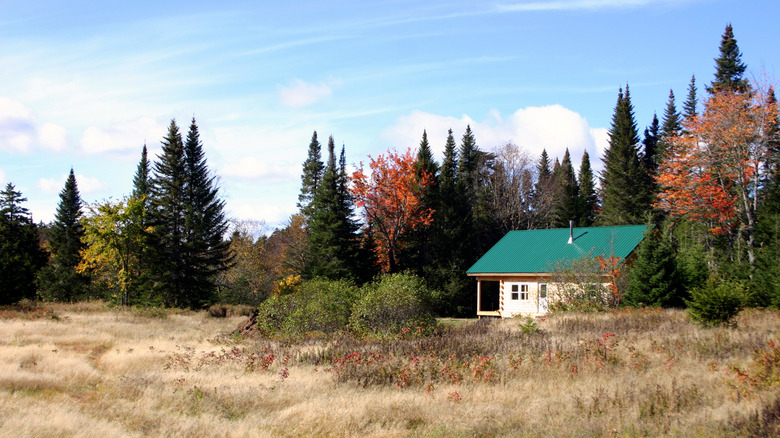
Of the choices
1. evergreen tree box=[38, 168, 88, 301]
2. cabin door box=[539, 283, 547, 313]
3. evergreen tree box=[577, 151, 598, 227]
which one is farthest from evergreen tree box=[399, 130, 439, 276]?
evergreen tree box=[38, 168, 88, 301]

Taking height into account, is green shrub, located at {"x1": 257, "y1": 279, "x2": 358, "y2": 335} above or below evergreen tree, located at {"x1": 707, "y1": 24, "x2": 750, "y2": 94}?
below

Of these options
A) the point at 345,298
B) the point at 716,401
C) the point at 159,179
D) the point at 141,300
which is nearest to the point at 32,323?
the point at 345,298

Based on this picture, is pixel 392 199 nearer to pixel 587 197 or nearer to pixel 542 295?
pixel 542 295

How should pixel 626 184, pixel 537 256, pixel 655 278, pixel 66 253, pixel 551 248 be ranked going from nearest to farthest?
1. pixel 655 278
2. pixel 537 256
3. pixel 551 248
4. pixel 626 184
5. pixel 66 253

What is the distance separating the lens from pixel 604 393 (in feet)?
32.4

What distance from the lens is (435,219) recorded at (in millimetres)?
42438

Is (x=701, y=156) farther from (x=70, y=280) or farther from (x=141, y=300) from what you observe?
(x=70, y=280)

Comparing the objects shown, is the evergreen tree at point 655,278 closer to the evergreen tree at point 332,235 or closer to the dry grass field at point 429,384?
the dry grass field at point 429,384

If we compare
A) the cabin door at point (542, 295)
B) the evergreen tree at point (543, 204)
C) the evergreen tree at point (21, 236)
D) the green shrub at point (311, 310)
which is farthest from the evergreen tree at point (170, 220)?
the evergreen tree at point (543, 204)

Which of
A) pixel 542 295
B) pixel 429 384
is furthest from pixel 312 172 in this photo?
pixel 429 384

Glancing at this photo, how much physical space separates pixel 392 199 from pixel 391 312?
24.4 meters

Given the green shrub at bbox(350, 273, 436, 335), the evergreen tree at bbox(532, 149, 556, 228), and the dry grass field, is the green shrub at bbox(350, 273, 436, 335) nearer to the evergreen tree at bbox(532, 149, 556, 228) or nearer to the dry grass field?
the dry grass field

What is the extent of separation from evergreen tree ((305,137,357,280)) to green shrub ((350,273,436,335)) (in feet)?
65.5

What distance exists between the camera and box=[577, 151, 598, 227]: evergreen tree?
57.1 metres
